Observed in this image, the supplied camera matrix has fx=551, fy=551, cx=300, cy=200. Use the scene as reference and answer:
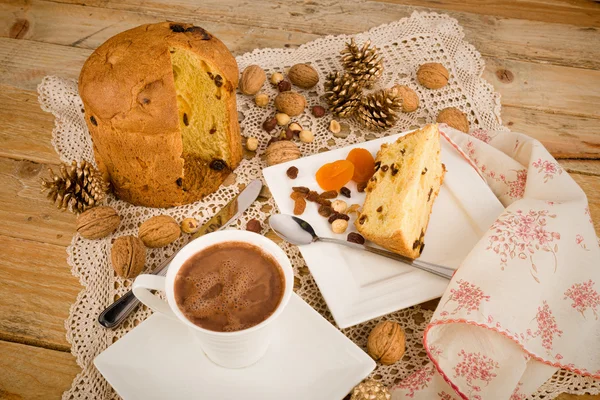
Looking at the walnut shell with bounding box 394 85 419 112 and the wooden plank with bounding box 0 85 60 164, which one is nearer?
the wooden plank with bounding box 0 85 60 164

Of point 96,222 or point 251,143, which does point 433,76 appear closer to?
point 251,143

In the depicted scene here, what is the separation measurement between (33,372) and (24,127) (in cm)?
119

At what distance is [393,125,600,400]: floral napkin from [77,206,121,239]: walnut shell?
117cm

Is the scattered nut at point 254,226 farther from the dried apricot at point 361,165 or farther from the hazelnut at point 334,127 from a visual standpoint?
the hazelnut at point 334,127

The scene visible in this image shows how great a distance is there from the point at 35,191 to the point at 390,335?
4.96 ft

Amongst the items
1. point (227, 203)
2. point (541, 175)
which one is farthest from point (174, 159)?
point (541, 175)

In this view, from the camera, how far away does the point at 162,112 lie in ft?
6.26

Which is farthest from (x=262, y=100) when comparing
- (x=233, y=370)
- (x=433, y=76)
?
(x=233, y=370)

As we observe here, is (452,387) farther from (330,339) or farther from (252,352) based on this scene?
(252,352)

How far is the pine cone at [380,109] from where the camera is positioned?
241 cm

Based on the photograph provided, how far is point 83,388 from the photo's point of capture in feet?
5.56

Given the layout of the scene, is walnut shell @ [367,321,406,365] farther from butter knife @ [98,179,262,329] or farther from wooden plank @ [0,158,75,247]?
wooden plank @ [0,158,75,247]

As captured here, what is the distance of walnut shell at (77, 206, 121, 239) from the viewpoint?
202 centimetres

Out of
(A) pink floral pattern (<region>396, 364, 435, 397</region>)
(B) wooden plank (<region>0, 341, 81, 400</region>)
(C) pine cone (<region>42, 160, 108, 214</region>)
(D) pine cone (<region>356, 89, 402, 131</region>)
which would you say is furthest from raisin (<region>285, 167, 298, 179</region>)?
(B) wooden plank (<region>0, 341, 81, 400</region>)
